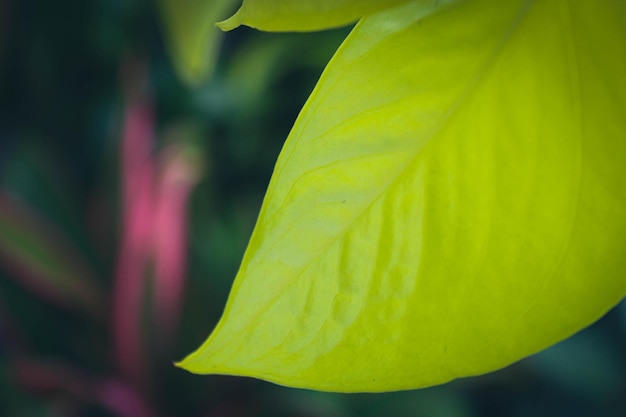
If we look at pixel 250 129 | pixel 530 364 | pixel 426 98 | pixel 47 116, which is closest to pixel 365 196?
pixel 426 98

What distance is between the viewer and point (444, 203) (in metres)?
0.12

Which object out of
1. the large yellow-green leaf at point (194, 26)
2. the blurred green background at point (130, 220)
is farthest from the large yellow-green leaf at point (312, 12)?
the blurred green background at point (130, 220)

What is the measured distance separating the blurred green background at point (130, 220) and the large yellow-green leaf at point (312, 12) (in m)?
0.56

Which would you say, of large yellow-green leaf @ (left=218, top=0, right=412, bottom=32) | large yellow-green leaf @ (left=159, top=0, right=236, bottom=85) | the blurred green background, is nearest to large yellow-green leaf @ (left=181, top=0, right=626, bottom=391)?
large yellow-green leaf @ (left=218, top=0, right=412, bottom=32)

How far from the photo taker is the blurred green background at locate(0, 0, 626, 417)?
0.69 metres

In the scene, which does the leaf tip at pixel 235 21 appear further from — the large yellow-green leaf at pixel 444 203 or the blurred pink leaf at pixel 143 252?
the blurred pink leaf at pixel 143 252

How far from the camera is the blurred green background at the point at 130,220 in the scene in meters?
0.69

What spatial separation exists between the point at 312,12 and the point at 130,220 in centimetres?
67

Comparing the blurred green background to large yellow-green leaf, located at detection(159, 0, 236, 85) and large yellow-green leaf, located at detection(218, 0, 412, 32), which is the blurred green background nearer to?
large yellow-green leaf, located at detection(159, 0, 236, 85)

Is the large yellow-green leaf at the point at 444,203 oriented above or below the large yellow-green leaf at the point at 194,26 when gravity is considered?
above

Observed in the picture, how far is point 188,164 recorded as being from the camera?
2.82 ft

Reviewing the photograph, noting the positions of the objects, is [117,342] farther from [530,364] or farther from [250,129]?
[530,364]

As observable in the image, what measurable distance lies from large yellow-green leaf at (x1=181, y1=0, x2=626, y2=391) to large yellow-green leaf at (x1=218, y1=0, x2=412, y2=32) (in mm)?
11


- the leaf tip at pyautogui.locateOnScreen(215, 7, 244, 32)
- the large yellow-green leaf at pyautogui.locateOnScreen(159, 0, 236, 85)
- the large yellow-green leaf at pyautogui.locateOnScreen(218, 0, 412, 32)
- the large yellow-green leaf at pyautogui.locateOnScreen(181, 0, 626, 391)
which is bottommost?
the large yellow-green leaf at pyautogui.locateOnScreen(159, 0, 236, 85)
